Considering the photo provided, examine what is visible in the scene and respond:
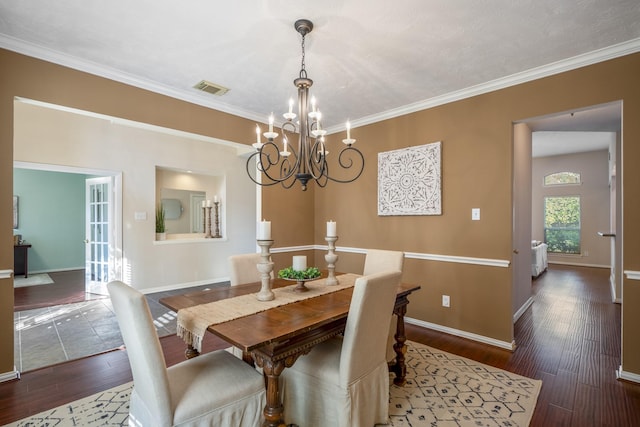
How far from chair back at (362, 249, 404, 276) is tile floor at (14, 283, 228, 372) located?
231 centimetres

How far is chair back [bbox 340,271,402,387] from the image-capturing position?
1.52 metres

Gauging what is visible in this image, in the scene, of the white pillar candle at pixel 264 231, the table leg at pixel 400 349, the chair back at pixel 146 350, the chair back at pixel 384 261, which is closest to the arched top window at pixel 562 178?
the chair back at pixel 384 261

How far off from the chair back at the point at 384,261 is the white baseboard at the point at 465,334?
4.20 ft

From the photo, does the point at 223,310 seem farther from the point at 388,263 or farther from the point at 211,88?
the point at 211,88

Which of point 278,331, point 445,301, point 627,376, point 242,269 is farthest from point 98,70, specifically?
point 627,376

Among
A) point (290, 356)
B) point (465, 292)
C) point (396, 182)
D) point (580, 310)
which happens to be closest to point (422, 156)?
point (396, 182)

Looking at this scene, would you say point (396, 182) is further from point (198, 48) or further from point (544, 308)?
point (544, 308)

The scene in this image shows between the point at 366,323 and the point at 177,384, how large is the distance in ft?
3.17

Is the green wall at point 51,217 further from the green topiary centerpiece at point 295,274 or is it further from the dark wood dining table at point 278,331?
the green topiary centerpiece at point 295,274

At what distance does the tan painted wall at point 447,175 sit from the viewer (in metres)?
2.28

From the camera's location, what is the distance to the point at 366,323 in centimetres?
157

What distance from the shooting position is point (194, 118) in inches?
127

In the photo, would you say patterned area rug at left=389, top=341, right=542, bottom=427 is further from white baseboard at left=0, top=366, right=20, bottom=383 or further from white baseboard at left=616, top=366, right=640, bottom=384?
white baseboard at left=0, top=366, right=20, bottom=383

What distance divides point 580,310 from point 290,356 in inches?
174
